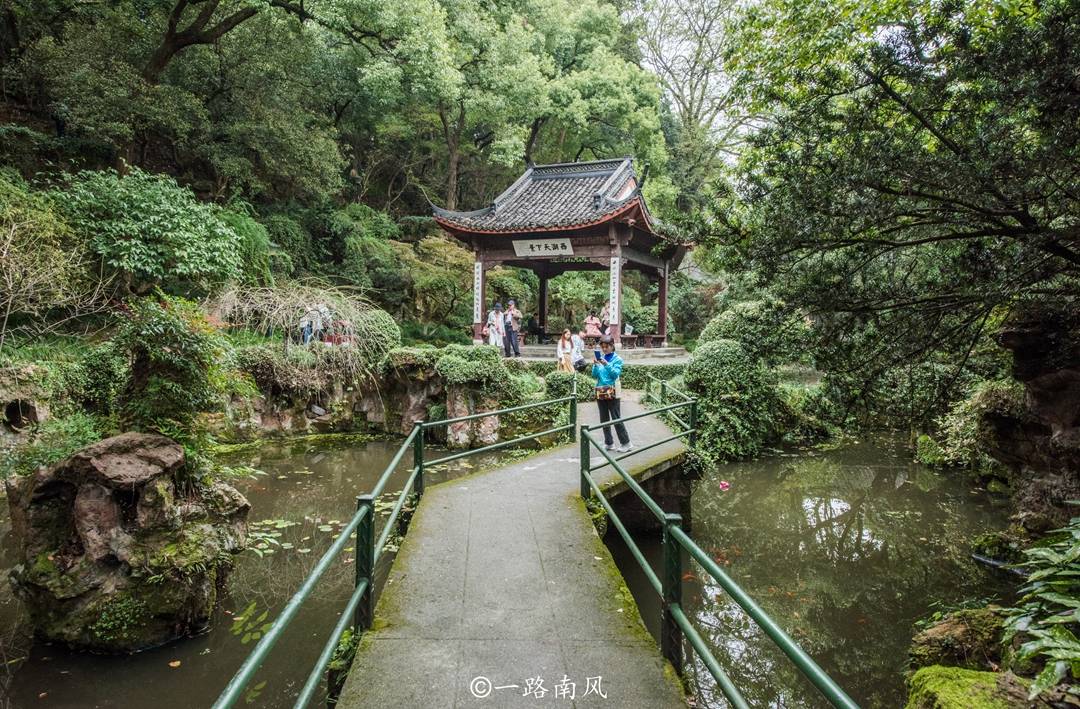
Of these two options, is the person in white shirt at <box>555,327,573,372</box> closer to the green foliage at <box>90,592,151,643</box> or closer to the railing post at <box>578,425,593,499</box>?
the railing post at <box>578,425,593,499</box>

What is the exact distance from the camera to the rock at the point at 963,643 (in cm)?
341

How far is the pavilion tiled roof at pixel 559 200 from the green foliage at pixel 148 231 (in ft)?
17.6

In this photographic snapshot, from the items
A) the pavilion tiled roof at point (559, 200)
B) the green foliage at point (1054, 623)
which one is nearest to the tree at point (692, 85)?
the pavilion tiled roof at point (559, 200)

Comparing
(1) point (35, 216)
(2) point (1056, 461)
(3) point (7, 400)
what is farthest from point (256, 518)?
(2) point (1056, 461)

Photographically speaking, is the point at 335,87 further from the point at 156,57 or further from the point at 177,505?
the point at 177,505

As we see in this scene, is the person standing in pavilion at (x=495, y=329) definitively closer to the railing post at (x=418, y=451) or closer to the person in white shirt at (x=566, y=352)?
the person in white shirt at (x=566, y=352)

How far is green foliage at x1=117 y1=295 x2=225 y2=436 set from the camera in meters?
4.88

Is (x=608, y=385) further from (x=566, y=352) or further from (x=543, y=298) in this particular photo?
(x=543, y=298)

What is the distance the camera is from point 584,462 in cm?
516

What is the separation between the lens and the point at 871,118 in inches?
165

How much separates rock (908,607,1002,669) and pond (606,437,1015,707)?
757 mm

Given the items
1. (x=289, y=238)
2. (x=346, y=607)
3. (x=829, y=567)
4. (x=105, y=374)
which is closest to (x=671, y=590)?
(x=346, y=607)

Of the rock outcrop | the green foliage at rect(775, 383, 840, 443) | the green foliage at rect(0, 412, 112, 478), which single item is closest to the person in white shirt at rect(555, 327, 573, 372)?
the green foliage at rect(775, 383, 840, 443)

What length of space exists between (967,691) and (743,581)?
334cm
